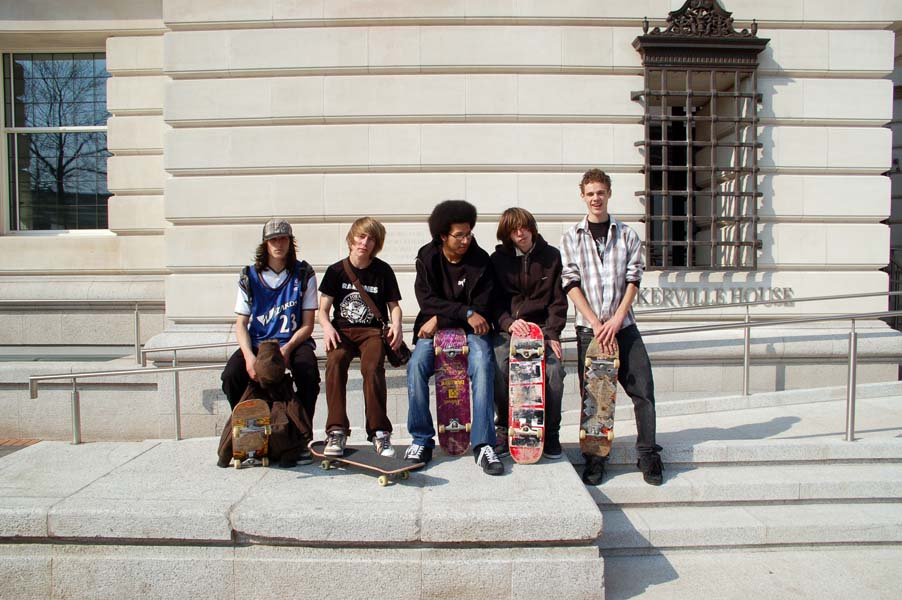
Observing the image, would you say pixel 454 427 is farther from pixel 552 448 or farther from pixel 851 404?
pixel 851 404

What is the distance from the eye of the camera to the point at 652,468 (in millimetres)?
4562

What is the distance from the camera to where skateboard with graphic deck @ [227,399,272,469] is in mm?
4336

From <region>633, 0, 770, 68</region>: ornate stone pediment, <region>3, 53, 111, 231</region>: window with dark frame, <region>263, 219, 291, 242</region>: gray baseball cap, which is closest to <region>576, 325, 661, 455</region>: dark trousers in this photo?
<region>263, 219, 291, 242</region>: gray baseball cap

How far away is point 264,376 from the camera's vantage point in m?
4.31

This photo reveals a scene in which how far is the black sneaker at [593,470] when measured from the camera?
4570mm

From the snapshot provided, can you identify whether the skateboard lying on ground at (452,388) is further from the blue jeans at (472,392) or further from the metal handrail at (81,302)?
the metal handrail at (81,302)

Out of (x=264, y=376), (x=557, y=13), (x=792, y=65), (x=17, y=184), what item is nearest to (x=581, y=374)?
(x=264, y=376)

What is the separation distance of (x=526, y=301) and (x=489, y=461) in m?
1.23

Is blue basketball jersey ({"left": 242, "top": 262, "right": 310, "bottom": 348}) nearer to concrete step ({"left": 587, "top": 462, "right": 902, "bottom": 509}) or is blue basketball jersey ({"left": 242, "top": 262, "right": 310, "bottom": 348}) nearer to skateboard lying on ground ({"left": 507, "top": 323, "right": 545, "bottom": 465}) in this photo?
skateboard lying on ground ({"left": 507, "top": 323, "right": 545, "bottom": 465})

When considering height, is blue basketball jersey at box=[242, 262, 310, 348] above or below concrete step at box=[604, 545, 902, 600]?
above

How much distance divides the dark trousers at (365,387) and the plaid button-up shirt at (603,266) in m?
1.54

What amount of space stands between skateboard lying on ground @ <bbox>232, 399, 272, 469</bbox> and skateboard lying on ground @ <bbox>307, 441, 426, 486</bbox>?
336mm

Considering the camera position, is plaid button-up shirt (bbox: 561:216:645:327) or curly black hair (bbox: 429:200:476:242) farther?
plaid button-up shirt (bbox: 561:216:645:327)

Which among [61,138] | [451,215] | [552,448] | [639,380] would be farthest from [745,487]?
[61,138]
